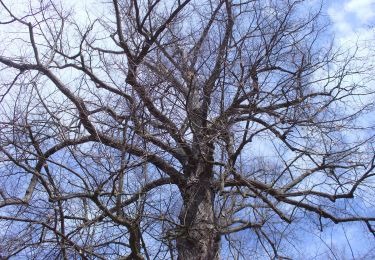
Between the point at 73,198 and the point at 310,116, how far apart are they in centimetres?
244

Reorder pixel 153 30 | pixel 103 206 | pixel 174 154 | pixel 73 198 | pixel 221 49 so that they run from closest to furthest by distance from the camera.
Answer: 1. pixel 103 206
2. pixel 73 198
3. pixel 221 49
4. pixel 174 154
5. pixel 153 30

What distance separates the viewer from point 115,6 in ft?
18.8

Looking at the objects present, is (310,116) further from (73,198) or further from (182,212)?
(73,198)

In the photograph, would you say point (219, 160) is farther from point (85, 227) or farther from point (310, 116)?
point (85, 227)

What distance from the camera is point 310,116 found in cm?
521

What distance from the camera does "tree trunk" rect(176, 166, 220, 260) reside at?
17.1 feet

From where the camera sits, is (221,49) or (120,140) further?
(221,49)

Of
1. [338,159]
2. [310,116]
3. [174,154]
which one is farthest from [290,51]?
[174,154]

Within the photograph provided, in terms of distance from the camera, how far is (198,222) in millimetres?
5508

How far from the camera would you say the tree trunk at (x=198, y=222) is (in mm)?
5217

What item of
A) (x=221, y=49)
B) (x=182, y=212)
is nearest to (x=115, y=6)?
(x=221, y=49)

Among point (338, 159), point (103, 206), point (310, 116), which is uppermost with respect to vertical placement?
point (310, 116)

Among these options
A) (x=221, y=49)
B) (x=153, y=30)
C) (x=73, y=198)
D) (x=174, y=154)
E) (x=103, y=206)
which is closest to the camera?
(x=103, y=206)

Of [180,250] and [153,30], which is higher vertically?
[153,30]
